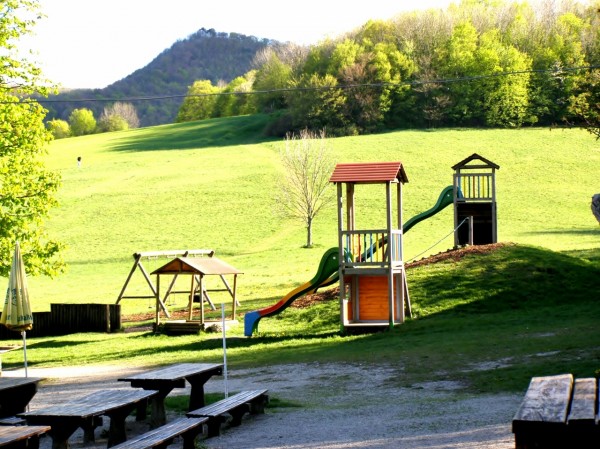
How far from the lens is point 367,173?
23.5 metres

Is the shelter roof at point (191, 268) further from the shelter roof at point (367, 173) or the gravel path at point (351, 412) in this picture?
the gravel path at point (351, 412)

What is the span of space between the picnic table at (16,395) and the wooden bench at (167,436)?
2.84 meters

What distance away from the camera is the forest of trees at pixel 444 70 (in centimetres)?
8456

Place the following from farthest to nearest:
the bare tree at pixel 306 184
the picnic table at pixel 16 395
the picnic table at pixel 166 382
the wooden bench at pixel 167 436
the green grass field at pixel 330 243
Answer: the bare tree at pixel 306 184
the green grass field at pixel 330 243
the picnic table at pixel 16 395
the picnic table at pixel 166 382
the wooden bench at pixel 167 436

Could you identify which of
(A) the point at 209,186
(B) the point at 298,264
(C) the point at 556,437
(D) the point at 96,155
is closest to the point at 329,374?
(C) the point at 556,437

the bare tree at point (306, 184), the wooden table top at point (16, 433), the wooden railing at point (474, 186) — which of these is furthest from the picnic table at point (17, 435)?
the bare tree at point (306, 184)

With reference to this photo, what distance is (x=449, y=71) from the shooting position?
9325cm

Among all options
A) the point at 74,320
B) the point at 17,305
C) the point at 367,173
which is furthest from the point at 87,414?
the point at 74,320

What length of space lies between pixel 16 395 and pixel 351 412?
455 centimetres

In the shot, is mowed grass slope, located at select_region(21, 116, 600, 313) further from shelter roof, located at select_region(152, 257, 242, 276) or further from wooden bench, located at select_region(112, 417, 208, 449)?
wooden bench, located at select_region(112, 417, 208, 449)

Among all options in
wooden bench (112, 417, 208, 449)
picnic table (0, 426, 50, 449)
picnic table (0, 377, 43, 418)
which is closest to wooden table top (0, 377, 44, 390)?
picnic table (0, 377, 43, 418)

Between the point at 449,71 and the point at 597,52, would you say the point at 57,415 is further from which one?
the point at 449,71

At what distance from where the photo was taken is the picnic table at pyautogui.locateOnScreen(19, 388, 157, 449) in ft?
30.9

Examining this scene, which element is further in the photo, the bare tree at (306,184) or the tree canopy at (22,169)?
the bare tree at (306,184)
